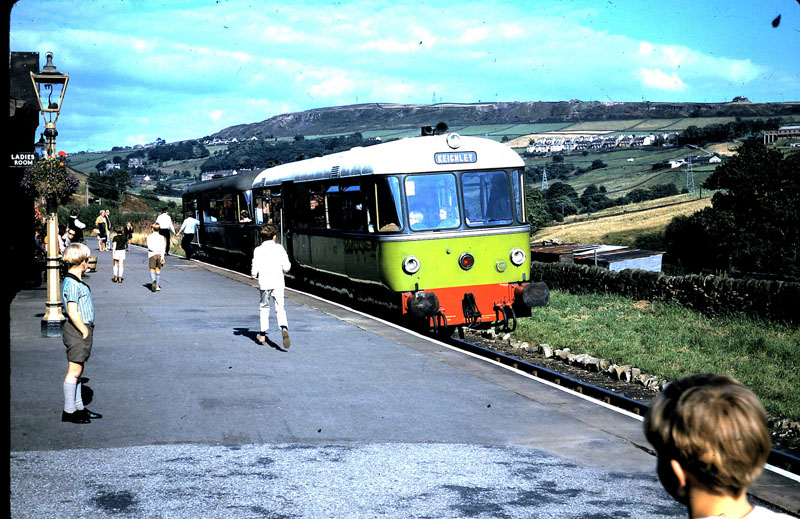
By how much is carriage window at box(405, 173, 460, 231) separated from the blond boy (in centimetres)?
1273

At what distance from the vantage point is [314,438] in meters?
7.81

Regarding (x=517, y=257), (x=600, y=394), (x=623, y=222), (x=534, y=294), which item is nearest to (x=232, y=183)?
→ (x=517, y=257)

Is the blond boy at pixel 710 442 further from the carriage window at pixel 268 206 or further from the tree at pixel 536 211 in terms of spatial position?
the tree at pixel 536 211

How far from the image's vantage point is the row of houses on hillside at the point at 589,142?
158125 millimetres

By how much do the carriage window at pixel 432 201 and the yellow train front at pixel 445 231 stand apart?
0.06 ft

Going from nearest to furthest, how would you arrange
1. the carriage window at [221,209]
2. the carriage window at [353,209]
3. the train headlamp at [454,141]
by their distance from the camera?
1. the train headlamp at [454,141]
2. the carriage window at [353,209]
3. the carriage window at [221,209]

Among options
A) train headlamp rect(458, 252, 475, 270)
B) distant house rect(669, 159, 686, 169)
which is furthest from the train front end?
distant house rect(669, 159, 686, 169)

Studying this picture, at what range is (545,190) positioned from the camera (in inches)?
4793

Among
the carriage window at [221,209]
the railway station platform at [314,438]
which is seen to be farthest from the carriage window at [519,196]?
the carriage window at [221,209]

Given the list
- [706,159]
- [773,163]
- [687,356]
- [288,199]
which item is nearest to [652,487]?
[687,356]

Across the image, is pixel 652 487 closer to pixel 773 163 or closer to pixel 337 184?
pixel 337 184

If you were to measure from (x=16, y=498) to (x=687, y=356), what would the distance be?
35.3ft

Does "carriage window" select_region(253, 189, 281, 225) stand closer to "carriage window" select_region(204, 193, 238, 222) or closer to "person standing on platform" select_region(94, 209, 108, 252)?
"carriage window" select_region(204, 193, 238, 222)

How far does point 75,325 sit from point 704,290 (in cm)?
1491
